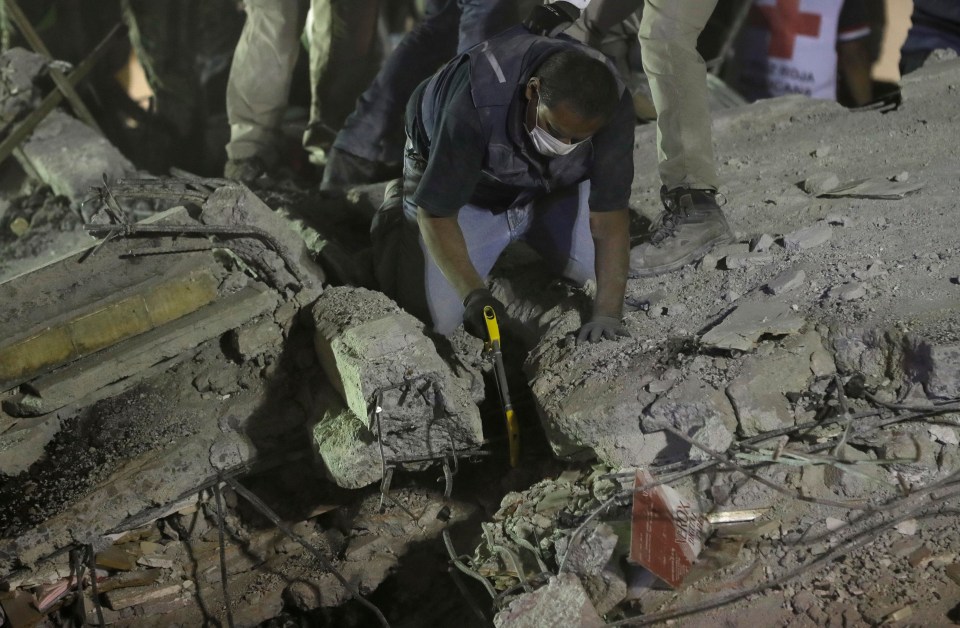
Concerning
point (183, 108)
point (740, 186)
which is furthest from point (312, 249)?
point (183, 108)

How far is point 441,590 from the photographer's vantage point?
3.18 metres

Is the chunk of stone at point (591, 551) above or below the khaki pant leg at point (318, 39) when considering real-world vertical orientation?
below

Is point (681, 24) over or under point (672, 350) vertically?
over

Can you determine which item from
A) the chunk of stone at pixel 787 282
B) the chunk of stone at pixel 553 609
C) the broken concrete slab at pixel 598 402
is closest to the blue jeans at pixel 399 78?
the broken concrete slab at pixel 598 402

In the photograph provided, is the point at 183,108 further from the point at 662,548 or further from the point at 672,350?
the point at 662,548

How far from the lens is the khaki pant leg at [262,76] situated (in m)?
4.63

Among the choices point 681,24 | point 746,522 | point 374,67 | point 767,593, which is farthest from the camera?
point 374,67

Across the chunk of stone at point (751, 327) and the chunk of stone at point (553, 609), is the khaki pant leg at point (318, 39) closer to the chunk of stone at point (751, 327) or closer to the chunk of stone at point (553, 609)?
the chunk of stone at point (751, 327)

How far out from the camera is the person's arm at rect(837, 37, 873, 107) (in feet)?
17.6

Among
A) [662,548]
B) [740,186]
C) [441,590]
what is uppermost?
[740,186]

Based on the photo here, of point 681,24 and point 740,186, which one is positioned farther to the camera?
point 740,186

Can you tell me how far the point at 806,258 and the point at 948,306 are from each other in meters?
0.57

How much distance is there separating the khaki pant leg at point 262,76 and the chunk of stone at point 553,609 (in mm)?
3376

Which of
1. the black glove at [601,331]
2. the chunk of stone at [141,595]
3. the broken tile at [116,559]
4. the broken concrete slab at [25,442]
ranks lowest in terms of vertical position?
the chunk of stone at [141,595]
